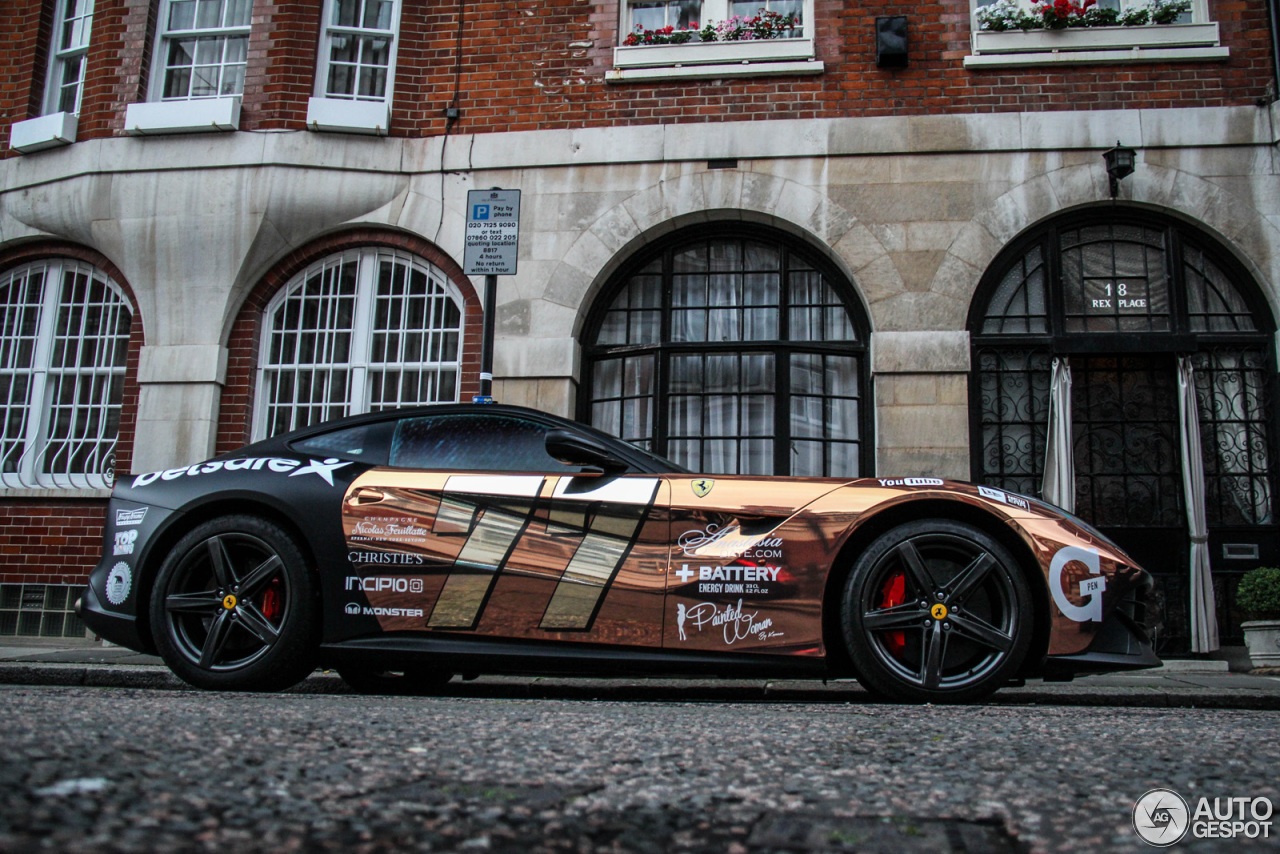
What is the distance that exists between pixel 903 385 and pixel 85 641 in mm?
8237

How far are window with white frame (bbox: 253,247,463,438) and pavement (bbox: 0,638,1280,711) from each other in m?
3.83

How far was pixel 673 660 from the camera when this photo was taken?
13.3 ft

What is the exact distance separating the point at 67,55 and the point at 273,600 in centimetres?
967

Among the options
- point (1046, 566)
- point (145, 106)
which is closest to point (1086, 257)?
point (1046, 566)

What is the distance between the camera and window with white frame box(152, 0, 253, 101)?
1048cm

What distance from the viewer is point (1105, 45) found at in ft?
30.2

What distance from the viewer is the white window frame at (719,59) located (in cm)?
960

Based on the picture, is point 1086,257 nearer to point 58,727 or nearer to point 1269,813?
point 1269,813

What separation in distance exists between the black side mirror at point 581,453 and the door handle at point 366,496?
0.85 meters

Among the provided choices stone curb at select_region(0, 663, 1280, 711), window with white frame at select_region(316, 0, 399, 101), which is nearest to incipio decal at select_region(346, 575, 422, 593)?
stone curb at select_region(0, 663, 1280, 711)

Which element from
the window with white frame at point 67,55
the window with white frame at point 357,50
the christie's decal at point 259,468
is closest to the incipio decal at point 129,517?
the christie's decal at point 259,468

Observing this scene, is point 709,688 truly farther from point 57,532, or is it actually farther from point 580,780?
point 57,532

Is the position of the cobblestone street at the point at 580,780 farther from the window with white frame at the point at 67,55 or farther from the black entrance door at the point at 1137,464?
the window with white frame at the point at 67,55

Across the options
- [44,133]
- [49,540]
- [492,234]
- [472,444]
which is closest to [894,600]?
[472,444]
